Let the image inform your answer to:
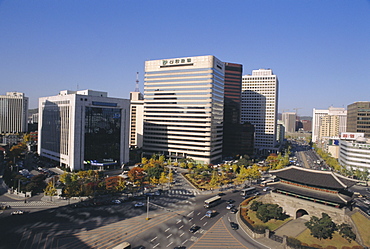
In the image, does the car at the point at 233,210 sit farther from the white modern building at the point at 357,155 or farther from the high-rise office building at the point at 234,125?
the high-rise office building at the point at 234,125

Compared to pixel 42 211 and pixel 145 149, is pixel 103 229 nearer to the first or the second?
pixel 42 211

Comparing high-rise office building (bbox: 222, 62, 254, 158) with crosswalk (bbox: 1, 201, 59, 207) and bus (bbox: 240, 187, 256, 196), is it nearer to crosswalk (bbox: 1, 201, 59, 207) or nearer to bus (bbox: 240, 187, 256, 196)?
bus (bbox: 240, 187, 256, 196)

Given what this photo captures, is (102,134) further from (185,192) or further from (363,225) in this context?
(363,225)

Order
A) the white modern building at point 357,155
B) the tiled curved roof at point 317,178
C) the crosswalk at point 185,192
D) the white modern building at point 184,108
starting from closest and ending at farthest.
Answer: the tiled curved roof at point 317,178 < the crosswalk at point 185,192 < the white modern building at point 357,155 < the white modern building at point 184,108

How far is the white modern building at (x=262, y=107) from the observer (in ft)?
593

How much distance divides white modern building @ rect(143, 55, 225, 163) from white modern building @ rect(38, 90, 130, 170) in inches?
952

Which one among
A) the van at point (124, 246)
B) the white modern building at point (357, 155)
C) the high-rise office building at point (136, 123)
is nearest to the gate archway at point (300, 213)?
the van at point (124, 246)

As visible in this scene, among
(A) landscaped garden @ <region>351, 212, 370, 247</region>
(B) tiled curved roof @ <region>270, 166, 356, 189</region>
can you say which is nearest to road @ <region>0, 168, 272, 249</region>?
(B) tiled curved roof @ <region>270, 166, 356, 189</region>

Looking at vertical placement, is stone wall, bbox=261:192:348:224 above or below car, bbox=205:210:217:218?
above

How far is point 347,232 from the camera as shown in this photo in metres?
48.2

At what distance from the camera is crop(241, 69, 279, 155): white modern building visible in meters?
181

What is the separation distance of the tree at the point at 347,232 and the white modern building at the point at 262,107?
443 ft

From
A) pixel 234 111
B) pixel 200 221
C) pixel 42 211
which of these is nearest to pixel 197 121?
pixel 234 111

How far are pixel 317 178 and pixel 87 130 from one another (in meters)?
80.0
